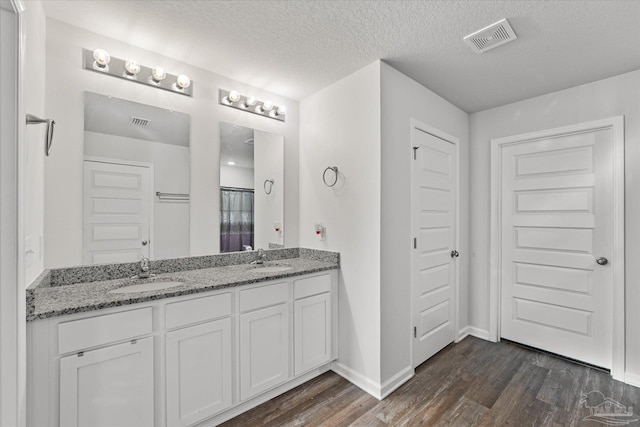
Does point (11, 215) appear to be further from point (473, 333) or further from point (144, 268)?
point (473, 333)

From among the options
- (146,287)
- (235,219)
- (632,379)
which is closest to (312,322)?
(235,219)

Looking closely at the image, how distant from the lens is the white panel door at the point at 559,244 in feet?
8.14

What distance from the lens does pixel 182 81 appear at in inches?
85.6

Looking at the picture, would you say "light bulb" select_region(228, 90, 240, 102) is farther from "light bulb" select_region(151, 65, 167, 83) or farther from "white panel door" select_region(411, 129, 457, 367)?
"white panel door" select_region(411, 129, 457, 367)

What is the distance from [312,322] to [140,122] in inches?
77.5

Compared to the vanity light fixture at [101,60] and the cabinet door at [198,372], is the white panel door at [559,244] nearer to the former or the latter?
the cabinet door at [198,372]

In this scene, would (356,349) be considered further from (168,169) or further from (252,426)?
(168,169)

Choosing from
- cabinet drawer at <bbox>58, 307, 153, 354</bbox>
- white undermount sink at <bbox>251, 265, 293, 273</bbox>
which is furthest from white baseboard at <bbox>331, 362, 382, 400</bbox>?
cabinet drawer at <bbox>58, 307, 153, 354</bbox>

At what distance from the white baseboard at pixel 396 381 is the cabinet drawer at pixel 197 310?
4.25 feet

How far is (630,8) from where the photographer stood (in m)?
1.63

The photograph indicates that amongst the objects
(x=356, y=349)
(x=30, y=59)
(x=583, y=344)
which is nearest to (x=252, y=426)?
(x=356, y=349)

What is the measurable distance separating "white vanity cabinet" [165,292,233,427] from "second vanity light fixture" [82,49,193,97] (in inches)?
62.2

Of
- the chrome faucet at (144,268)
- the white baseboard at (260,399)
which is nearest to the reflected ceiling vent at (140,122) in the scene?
the chrome faucet at (144,268)

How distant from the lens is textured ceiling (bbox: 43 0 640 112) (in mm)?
1660
